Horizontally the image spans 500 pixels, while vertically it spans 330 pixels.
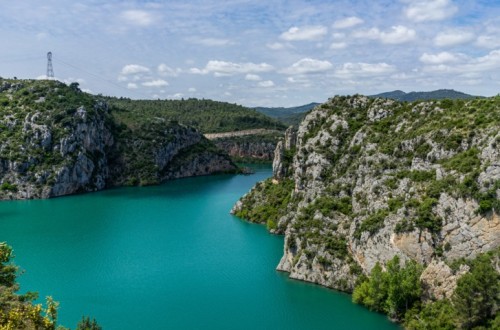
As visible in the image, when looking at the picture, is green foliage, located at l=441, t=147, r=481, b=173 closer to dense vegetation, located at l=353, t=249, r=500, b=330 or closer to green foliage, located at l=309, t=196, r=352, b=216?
dense vegetation, located at l=353, t=249, r=500, b=330

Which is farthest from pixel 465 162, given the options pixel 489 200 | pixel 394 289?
pixel 394 289

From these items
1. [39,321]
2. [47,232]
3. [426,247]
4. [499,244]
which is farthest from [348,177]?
[47,232]

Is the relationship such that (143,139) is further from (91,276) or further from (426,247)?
(426,247)

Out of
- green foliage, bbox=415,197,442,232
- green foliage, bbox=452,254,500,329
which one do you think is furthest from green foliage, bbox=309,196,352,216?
green foliage, bbox=452,254,500,329

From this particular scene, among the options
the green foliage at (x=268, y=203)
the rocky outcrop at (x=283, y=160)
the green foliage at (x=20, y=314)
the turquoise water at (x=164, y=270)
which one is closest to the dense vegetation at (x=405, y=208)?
the turquoise water at (x=164, y=270)

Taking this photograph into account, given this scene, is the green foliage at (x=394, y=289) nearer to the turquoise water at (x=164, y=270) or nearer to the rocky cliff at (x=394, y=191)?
the turquoise water at (x=164, y=270)
